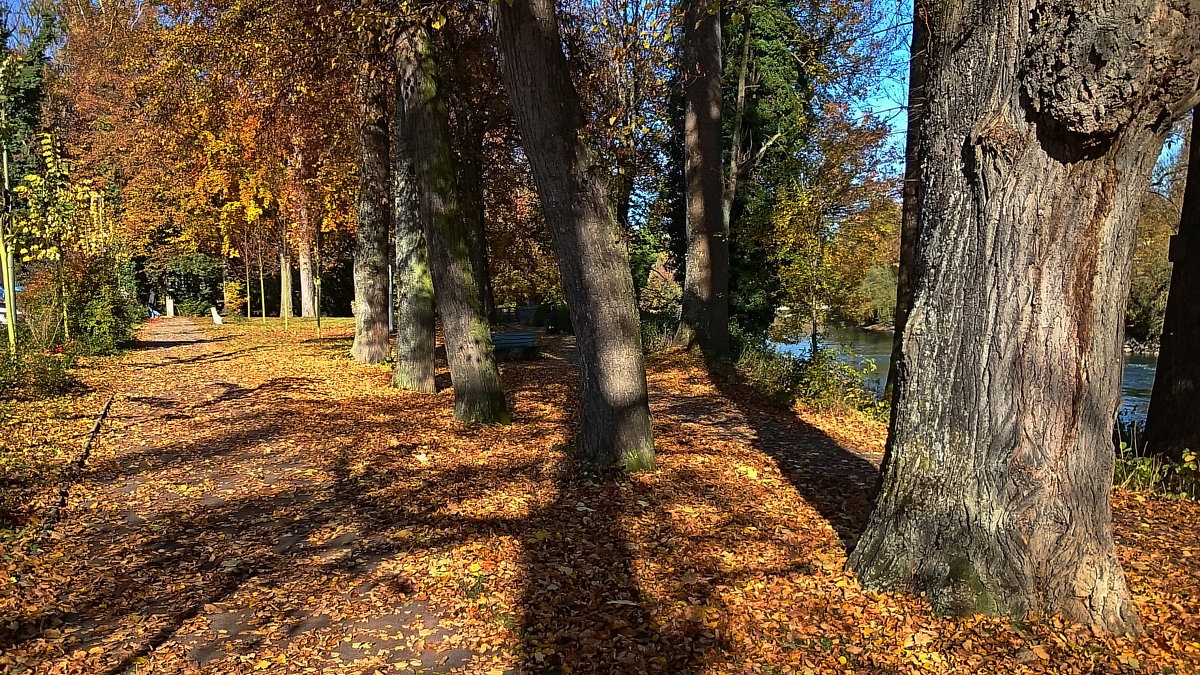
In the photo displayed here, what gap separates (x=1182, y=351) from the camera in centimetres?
544

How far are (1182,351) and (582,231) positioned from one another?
4.79 m

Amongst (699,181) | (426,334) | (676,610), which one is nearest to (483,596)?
(676,610)

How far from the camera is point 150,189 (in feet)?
82.8

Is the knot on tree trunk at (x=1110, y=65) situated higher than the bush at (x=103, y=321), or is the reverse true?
the knot on tree trunk at (x=1110, y=65)

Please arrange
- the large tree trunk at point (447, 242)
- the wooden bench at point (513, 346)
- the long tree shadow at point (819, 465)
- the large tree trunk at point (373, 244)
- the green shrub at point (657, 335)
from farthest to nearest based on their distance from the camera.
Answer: the green shrub at point (657, 335) → the wooden bench at point (513, 346) → the large tree trunk at point (373, 244) → the large tree trunk at point (447, 242) → the long tree shadow at point (819, 465)

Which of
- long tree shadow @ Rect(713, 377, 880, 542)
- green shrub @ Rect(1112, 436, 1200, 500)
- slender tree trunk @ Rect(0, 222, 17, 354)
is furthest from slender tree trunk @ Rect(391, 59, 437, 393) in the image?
green shrub @ Rect(1112, 436, 1200, 500)

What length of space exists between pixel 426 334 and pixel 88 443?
4244 mm

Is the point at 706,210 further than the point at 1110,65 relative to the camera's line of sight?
Yes

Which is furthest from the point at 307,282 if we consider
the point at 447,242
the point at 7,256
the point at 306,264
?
the point at 447,242

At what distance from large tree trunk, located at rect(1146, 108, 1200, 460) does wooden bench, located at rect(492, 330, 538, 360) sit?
412 inches

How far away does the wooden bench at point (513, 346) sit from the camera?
1397cm

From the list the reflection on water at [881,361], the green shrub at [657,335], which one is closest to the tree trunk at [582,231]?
the reflection on water at [881,361]

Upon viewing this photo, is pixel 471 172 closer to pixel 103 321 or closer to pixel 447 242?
pixel 447 242

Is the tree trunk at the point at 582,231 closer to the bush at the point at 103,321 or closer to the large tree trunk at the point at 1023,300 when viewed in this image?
the large tree trunk at the point at 1023,300
